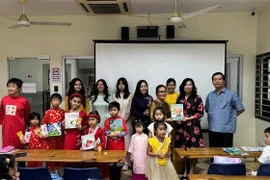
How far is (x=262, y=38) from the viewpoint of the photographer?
482 centimetres

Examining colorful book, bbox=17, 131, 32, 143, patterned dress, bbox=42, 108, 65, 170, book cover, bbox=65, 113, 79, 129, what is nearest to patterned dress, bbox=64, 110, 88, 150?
book cover, bbox=65, 113, 79, 129

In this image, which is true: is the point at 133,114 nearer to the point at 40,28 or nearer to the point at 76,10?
the point at 76,10

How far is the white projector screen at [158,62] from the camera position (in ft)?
16.1

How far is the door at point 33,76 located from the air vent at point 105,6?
1.62m

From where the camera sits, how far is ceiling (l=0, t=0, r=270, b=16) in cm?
443

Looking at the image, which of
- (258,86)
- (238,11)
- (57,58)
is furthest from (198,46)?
(57,58)

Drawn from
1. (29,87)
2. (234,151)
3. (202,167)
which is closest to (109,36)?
(29,87)

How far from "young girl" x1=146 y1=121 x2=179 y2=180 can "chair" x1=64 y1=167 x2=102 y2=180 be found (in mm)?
794

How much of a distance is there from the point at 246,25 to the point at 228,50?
1.87ft

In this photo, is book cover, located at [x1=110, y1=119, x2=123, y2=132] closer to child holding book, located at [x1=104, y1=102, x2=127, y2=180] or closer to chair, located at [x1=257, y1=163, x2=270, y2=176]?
child holding book, located at [x1=104, y1=102, x2=127, y2=180]

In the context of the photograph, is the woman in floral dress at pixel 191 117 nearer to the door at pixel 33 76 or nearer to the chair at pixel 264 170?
the chair at pixel 264 170

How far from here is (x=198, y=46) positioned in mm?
4898

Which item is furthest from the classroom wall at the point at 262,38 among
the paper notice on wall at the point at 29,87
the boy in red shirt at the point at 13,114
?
the paper notice on wall at the point at 29,87

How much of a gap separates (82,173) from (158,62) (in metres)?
2.97
